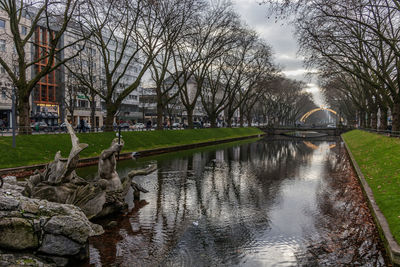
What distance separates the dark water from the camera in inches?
266

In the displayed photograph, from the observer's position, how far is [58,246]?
5973 mm

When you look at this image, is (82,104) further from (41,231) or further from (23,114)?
(41,231)

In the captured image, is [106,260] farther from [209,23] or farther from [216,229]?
[209,23]

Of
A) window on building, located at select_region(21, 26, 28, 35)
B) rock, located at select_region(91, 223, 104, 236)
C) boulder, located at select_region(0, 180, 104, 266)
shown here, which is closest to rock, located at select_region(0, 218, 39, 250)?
boulder, located at select_region(0, 180, 104, 266)

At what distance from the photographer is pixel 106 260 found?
6621mm

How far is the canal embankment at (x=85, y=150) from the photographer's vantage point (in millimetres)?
17500

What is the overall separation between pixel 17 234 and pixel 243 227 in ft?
17.1

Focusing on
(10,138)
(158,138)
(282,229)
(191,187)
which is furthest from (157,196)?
(158,138)

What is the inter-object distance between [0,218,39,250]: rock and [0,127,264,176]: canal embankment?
1177 cm

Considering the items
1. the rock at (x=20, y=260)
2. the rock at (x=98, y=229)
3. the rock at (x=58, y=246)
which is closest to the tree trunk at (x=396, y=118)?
the rock at (x=98, y=229)

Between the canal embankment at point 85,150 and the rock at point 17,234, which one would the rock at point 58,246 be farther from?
the canal embankment at point 85,150

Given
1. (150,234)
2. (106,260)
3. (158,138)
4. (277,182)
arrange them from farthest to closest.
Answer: (158,138), (277,182), (150,234), (106,260)

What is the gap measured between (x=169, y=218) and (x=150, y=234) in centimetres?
142

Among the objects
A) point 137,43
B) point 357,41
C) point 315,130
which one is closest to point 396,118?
point 357,41
